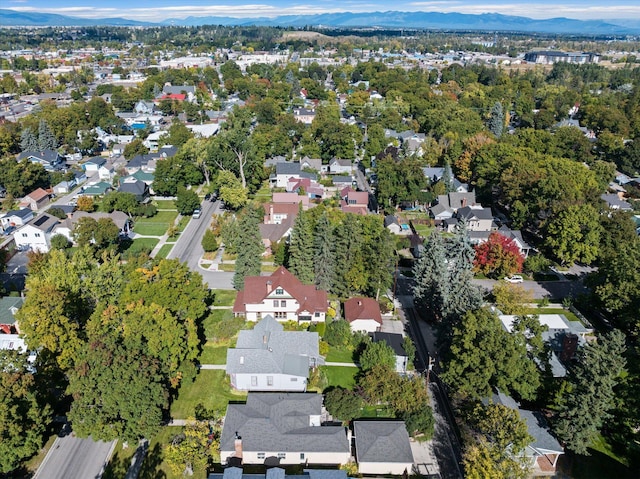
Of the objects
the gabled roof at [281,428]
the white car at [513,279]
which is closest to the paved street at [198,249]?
the gabled roof at [281,428]

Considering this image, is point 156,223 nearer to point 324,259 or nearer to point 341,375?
point 324,259

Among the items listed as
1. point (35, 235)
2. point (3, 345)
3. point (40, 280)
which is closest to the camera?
point (3, 345)

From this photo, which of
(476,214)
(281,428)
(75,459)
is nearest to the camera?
(75,459)

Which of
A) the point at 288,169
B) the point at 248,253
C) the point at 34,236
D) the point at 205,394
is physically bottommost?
the point at 34,236

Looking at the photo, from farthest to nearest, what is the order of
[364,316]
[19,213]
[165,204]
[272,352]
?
[165,204] < [19,213] < [364,316] < [272,352]

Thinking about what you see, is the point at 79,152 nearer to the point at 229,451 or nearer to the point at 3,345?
the point at 3,345

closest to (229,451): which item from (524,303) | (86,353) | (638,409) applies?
(86,353)

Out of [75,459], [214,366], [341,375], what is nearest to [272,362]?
[214,366]
